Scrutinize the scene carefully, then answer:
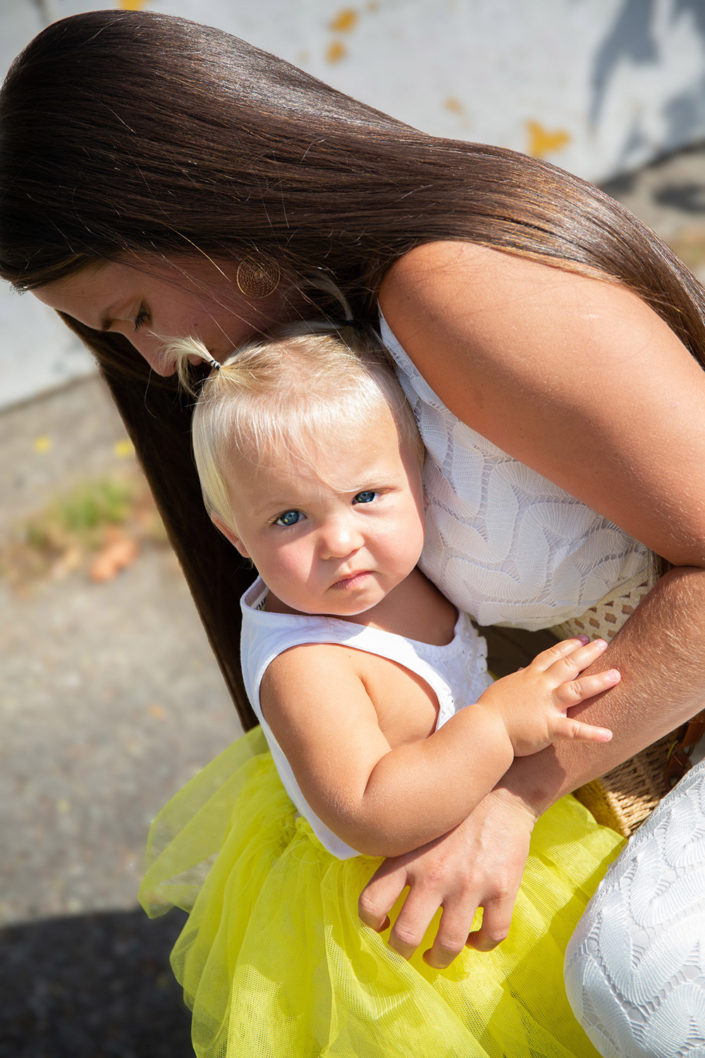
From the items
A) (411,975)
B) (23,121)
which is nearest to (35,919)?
(411,975)

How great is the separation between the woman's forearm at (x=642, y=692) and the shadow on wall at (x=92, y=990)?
1.33 meters

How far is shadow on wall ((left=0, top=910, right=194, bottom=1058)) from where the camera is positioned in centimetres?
221

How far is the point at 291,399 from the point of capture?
4.25 ft

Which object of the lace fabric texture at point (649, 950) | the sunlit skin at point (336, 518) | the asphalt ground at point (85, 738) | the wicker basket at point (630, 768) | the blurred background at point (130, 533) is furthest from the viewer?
the blurred background at point (130, 533)

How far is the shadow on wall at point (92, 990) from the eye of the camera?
2.21m

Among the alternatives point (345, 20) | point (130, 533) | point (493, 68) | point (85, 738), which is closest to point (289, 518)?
point (85, 738)

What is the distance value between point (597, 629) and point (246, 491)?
1.79ft

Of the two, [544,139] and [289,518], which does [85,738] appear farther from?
[544,139]

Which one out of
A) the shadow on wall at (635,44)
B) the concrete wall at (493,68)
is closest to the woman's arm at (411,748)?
the concrete wall at (493,68)

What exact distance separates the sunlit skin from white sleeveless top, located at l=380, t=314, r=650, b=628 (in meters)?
0.05

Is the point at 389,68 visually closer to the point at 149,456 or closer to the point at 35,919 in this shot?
the point at 149,456

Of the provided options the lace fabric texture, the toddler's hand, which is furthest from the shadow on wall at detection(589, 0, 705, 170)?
the lace fabric texture

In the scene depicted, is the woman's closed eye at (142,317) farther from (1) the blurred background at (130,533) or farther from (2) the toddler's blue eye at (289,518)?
(1) the blurred background at (130,533)

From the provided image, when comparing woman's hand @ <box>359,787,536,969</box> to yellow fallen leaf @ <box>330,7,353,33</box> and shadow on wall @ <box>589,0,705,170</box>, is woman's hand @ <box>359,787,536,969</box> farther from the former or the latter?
shadow on wall @ <box>589,0,705,170</box>
